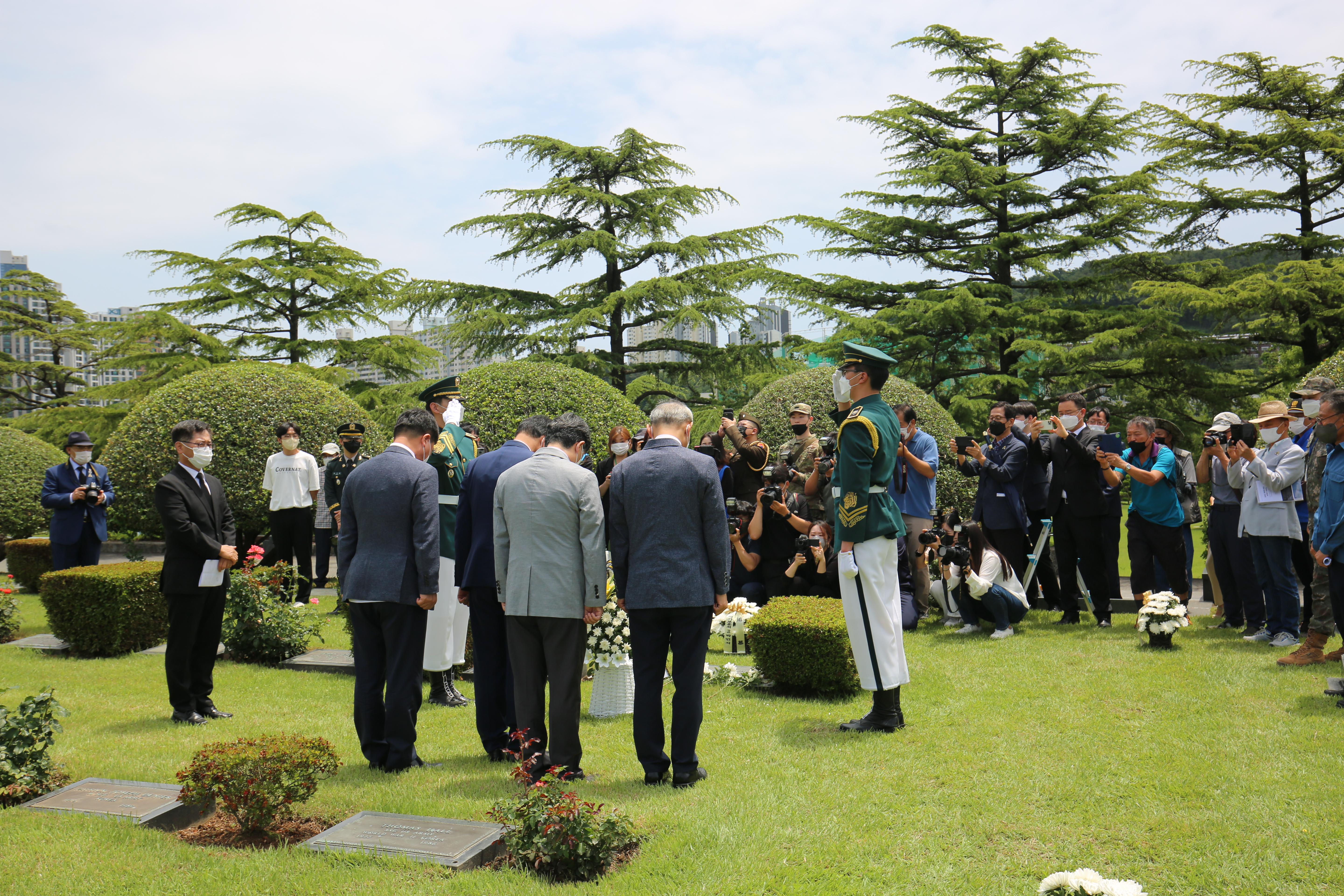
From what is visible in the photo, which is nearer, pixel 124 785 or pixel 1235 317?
pixel 124 785

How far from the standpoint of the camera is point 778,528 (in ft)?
27.9

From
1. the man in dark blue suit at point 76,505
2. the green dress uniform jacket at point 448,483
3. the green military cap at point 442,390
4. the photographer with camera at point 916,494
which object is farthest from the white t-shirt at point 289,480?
the photographer with camera at point 916,494

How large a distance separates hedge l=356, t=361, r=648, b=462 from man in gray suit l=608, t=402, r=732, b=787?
7749 millimetres

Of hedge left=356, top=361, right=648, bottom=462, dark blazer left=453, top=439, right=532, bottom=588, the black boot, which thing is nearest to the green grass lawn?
the black boot

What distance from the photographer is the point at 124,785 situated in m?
4.56

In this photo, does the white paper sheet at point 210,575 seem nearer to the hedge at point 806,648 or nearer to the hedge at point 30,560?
the hedge at point 806,648

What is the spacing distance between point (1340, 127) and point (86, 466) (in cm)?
2321

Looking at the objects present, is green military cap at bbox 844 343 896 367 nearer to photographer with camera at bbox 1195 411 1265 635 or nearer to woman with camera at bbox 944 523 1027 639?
woman with camera at bbox 944 523 1027 639

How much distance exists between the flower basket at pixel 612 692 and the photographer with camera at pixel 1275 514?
552cm

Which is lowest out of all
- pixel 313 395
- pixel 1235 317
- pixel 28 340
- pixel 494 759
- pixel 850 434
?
pixel 494 759

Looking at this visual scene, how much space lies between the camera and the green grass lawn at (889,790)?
351 cm

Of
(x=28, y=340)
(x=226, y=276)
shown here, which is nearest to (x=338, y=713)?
(x=226, y=276)

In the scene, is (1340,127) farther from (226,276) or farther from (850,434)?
(226,276)

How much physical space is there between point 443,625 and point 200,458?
2131mm
